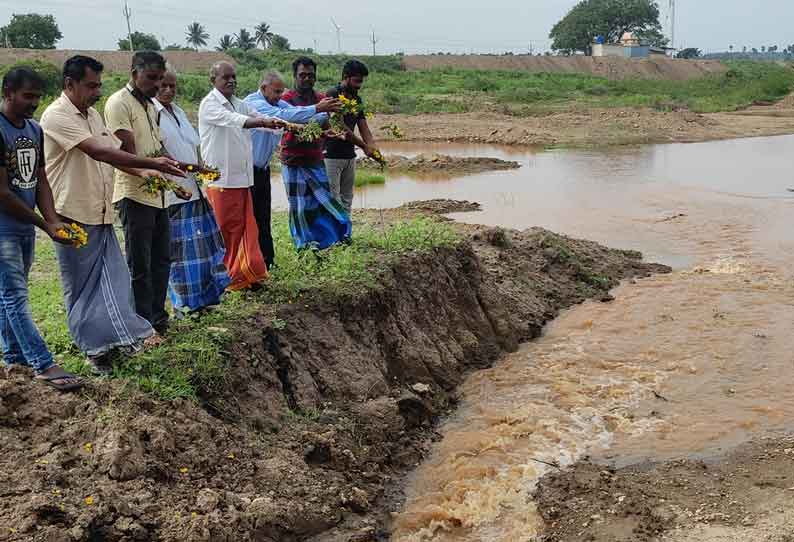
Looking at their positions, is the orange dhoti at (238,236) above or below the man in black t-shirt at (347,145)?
below

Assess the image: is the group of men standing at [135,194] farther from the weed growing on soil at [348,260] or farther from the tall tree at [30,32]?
the tall tree at [30,32]

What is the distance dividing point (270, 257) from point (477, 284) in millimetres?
2207

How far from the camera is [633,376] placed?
657 centimetres

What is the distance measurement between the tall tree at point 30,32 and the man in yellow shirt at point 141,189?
165 ft

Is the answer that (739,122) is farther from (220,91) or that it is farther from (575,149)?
(220,91)

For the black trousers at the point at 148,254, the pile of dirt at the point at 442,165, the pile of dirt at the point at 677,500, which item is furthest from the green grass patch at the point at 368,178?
the pile of dirt at the point at 677,500

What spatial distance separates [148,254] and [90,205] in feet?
1.96

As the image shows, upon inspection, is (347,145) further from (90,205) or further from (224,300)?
(90,205)

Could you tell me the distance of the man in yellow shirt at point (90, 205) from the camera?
13.6ft

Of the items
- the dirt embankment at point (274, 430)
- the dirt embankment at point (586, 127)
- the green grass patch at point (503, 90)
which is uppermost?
the green grass patch at point (503, 90)

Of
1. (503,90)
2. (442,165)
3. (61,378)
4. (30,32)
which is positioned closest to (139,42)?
(30,32)

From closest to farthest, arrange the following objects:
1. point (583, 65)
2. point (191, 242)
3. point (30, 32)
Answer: point (191, 242) < point (30, 32) < point (583, 65)

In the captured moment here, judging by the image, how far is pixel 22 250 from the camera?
4.09 m

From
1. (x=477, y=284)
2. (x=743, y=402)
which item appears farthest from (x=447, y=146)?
(x=743, y=402)
